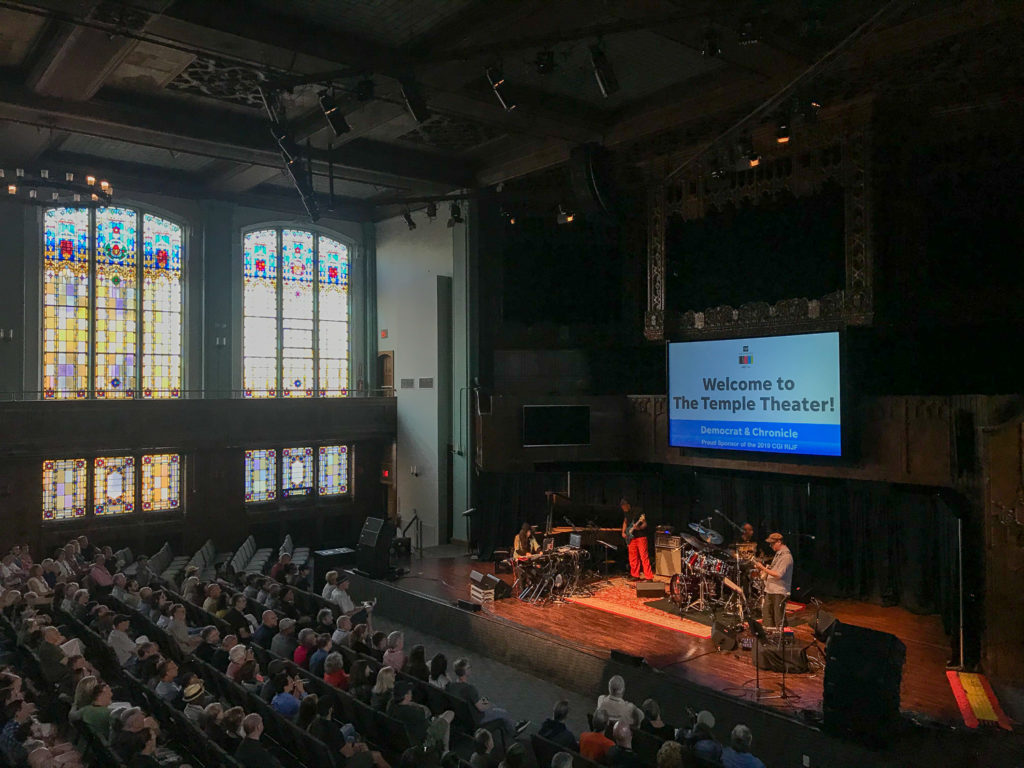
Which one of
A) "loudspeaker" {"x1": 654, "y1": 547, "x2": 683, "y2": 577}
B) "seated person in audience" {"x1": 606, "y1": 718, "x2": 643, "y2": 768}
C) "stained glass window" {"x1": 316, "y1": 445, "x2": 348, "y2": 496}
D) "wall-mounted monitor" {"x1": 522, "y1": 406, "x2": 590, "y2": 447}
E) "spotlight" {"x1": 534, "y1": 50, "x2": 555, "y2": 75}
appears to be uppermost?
"spotlight" {"x1": 534, "y1": 50, "x2": 555, "y2": 75}

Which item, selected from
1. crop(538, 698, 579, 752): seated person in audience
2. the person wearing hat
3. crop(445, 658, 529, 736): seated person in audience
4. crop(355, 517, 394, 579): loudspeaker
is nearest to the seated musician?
crop(355, 517, 394, 579): loudspeaker

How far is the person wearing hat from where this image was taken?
8.80m

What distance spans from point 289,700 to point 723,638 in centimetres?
512

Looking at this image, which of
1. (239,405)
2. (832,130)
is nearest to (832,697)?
(832,130)

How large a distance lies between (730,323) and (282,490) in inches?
370

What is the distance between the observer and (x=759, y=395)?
11.5 m

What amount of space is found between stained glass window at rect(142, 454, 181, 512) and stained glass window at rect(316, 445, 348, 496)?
280cm

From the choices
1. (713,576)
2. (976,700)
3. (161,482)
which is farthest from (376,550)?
(976,700)

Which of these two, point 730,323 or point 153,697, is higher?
point 730,323

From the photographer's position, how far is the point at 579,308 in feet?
48.2

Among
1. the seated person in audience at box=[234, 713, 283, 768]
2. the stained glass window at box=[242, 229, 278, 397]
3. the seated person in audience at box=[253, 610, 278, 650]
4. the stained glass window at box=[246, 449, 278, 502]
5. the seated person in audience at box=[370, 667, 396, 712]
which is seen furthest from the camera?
the stained glass window at box=[242, 229, 278, 397]

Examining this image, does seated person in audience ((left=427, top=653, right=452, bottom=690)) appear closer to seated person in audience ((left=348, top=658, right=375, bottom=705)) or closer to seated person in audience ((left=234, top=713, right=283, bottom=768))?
seated person in audience ((left=348, top=658, right=375, bottom=705))

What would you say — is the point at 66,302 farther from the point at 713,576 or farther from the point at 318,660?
the point at 713,576

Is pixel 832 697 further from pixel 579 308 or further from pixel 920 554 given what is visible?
pixel 579 308
